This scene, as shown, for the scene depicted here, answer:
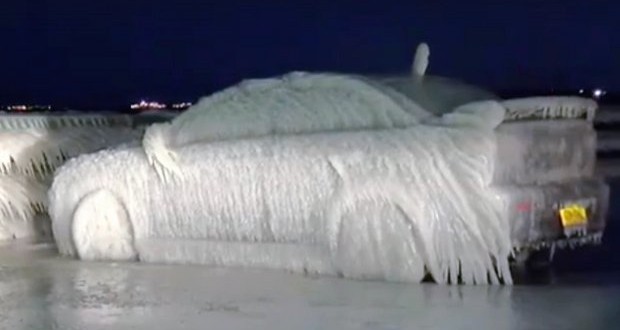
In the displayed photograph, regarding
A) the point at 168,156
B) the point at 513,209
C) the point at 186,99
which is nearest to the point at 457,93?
the point at 513,209

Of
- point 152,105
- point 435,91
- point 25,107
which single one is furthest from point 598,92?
point 25,107

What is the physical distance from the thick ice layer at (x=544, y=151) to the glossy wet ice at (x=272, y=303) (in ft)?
1.44

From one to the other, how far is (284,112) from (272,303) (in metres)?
1.06

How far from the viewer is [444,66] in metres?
6.81

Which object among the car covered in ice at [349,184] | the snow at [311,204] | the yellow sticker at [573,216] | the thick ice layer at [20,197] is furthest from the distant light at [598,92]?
the thick ice layer at [20,197]

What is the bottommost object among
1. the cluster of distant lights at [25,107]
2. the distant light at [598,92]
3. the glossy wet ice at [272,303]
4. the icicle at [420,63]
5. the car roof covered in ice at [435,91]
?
the glossy wet ice at [272,303]

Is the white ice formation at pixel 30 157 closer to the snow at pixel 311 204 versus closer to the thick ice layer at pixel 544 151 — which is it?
the snow at pixel 311 204

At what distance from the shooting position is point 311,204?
15.7 ft

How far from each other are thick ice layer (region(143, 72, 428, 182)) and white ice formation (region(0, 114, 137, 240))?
135 cm

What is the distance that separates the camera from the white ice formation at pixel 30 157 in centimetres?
635

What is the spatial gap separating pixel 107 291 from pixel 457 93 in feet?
5.66

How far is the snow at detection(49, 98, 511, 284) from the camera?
4.48 m

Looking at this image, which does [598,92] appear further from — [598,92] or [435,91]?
[435,91]

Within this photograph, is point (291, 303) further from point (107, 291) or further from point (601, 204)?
point (601, 204)
